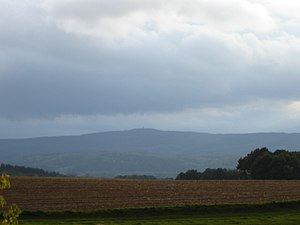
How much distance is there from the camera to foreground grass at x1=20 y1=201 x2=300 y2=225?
1332 inches

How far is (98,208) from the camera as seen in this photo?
1549 inches

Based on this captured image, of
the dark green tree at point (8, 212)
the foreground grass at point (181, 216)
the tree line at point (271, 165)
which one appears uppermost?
the tree line at point (271, 165)

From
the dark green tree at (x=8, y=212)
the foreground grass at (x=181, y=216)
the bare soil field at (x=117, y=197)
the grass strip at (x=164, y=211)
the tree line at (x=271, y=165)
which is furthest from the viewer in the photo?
the tree line at (x=271, y=165)

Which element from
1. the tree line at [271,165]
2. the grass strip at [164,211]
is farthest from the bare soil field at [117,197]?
the tree line at [271,165]

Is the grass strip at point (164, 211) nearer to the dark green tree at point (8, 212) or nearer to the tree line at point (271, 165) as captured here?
the dark green tree at point (8, 212)

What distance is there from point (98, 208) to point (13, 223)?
28.9 m

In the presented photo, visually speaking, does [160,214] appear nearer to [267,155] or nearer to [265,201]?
[265,201]

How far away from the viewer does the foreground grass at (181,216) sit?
3384cm

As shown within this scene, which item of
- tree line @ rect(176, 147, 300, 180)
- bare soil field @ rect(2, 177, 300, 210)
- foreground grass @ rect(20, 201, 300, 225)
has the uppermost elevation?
tree line @ rect(176, 147, 300, 180)

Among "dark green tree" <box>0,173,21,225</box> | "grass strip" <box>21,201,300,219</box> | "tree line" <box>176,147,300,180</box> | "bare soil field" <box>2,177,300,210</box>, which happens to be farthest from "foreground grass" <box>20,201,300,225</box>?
"tree line" <box>176,147,300,180</box>

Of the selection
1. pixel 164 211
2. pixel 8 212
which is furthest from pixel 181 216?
pixel 8 212

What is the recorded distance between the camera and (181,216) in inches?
1480

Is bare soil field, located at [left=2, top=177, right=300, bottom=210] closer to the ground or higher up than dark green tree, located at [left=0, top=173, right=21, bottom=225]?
closer to the ground

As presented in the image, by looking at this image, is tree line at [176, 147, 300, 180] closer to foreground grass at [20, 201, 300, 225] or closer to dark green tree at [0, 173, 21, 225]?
foreground grass at [20, 201, 300, 225]
